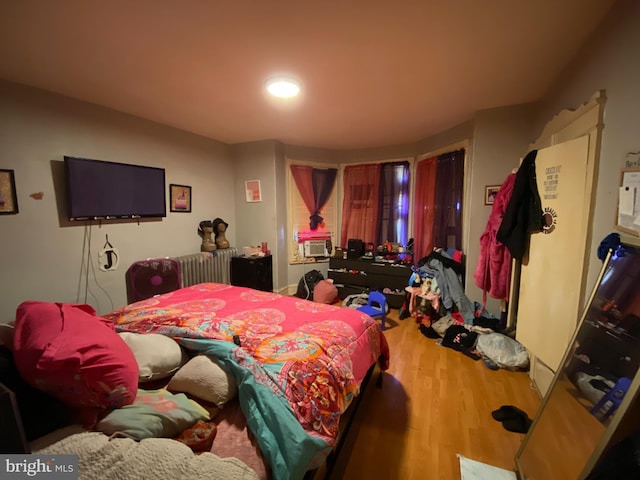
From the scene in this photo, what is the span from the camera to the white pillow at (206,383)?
109 cm

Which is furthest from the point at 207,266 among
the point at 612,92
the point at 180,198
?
the point at 612,92

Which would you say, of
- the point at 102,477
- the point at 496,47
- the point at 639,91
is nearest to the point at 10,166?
the point at 102,477


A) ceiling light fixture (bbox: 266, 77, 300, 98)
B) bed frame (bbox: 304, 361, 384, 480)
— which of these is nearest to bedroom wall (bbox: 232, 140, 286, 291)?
ceiling light fixture (bbox: 266, 77, 300, 98)

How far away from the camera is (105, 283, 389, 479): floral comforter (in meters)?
0.96

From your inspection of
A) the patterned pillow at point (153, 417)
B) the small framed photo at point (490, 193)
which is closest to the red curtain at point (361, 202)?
the small framed photo at point (490, 193)

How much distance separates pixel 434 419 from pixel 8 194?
356 centimetres

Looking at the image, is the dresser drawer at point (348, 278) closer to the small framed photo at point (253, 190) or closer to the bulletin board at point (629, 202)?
the small framed photo at point (253, 190)

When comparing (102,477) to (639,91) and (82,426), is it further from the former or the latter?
(639,91)

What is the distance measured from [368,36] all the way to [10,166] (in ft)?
9.24

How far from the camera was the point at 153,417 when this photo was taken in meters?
0.89

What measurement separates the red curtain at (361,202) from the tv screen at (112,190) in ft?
8.51

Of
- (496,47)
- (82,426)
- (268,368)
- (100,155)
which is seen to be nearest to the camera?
(82,426)

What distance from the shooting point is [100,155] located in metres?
2.54

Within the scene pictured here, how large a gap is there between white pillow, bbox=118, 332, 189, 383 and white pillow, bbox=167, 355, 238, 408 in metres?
0.09
